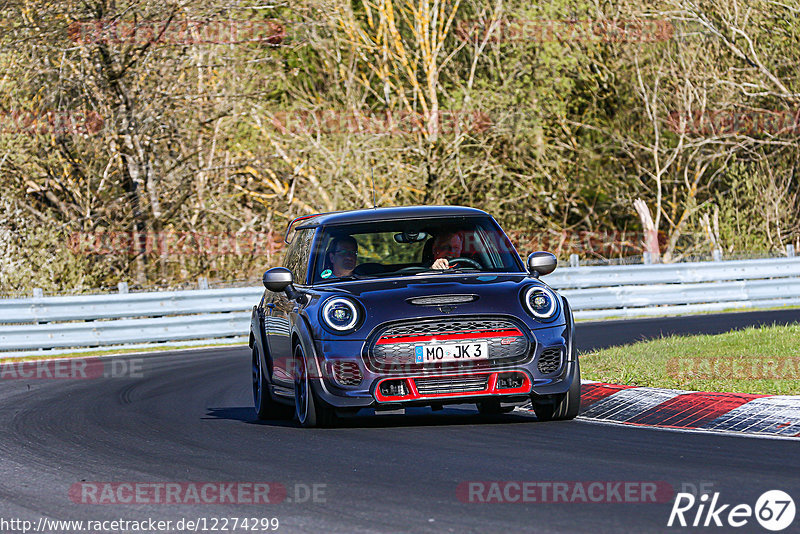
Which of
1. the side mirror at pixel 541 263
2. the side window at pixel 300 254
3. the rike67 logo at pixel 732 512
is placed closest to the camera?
the rike67 logo at pixel 732 512

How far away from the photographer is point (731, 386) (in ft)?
34.8

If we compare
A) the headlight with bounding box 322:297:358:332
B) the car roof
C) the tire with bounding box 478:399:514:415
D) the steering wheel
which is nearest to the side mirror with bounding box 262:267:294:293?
the car roof

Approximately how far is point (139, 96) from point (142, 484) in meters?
20.3

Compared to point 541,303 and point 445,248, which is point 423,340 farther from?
point 445,248

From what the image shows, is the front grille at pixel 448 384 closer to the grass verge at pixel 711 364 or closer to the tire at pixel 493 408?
the tire at pixel 493 408

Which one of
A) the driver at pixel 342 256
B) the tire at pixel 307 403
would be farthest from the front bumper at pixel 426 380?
the driver at pixel 342 256

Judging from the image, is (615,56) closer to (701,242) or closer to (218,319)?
(701,242)

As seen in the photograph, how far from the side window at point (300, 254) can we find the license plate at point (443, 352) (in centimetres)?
172

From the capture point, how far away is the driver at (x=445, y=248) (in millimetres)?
10812

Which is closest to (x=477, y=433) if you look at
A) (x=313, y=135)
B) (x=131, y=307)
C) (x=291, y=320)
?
(x=291, y=320)

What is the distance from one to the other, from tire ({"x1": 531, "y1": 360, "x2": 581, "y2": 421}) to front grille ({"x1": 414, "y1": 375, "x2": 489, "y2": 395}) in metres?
0.61

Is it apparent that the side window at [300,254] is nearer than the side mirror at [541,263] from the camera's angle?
No

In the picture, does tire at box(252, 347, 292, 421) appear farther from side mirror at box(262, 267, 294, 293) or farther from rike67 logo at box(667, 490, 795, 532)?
rike67 logo at box(667, 490, 795, 532)

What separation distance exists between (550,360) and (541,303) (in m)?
0.41
